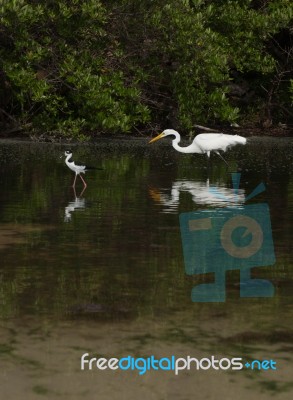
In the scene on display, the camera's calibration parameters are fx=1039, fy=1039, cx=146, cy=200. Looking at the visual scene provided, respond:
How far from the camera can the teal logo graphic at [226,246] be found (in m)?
8.33

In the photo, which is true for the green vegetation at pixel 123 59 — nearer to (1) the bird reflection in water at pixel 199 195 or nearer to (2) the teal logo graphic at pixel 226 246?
(1) the bird reflection in water at pixel 199 195

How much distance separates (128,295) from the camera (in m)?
7.99

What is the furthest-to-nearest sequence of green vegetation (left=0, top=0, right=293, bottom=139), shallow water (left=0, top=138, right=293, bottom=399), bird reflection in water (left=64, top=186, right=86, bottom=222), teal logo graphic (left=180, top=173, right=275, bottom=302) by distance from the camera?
1. green vegetation (left=0, top=0, right=293, bottom=139)
2. bird reflection in water (left=64, top=186, right=86, bottom=222)
3. teal logo graphic (left=180, top=173, right=275, bottom=302)
4. shallow water (left=0, top=138, right=293, bottom=399)

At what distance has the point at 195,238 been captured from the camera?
1098 cm

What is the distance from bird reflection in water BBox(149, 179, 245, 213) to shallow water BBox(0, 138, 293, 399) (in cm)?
3

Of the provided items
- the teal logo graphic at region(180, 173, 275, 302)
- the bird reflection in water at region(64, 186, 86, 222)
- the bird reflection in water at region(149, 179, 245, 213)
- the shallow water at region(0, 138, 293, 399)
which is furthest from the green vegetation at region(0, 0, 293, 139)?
the teal logo graphic at region(180, 173, 275, 302)

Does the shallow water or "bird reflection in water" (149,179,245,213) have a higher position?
"bird reflection in water" (149,179,245,213)

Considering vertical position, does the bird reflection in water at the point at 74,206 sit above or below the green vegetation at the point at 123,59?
below

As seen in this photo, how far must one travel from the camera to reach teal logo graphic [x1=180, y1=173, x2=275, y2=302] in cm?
833

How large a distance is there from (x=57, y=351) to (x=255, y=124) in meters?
26.1

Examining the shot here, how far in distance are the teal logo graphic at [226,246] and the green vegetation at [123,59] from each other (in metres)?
11.3

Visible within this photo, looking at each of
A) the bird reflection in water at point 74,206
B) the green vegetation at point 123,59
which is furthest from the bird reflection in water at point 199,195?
the green vegetation at point 123,59

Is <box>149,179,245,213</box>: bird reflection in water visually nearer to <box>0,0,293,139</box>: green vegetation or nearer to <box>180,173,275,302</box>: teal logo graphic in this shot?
<box>180,173,275,302</box>: teal logo graphic

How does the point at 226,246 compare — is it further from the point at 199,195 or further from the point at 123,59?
the point at 123,59
